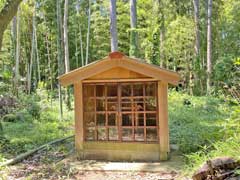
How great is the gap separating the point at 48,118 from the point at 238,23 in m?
12.9

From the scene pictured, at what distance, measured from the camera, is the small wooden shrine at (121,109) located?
6.04 meters

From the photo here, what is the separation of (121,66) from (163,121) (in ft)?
4.08

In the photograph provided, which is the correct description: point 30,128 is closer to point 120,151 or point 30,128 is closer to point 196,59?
point 120,151

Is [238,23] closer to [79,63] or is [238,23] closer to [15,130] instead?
[79,63]

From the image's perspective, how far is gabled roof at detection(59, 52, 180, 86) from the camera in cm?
591

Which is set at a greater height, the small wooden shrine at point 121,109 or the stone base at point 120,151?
the small wooden shrine at point 121,109

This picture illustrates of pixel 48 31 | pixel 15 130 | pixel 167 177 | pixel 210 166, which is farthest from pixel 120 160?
pixel 48 31

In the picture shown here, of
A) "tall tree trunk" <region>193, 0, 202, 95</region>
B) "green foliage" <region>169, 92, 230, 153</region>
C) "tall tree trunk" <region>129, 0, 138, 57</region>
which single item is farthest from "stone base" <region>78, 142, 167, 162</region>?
"tall tree trunk" <region>193, 0, 202, 95</region>

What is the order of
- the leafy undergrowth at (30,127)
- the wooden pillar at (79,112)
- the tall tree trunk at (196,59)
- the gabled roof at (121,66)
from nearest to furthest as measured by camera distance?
1. the gabled roof at (121,66)
2. the wooden pillar at (79,112)
3. the leafy undergrowth at (30,127)
4. the tall tree trunk at (196,59)

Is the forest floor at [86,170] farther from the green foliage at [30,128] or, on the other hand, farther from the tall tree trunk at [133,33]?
the tall tree trunk at [133,33]

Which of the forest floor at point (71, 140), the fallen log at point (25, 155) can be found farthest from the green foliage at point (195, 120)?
the fallen log at point (25, 155)

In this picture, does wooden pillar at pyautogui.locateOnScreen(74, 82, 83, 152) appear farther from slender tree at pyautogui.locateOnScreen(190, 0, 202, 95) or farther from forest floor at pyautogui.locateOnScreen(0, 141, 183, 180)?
slender tree at pyautogui.locateOnScreen(190, 0, 202, 95)

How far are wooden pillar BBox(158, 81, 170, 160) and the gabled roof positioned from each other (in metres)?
0.19

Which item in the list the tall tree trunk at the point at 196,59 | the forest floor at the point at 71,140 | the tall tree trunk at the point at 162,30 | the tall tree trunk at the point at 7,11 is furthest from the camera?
the tall tree trunk at the point at 162,30
